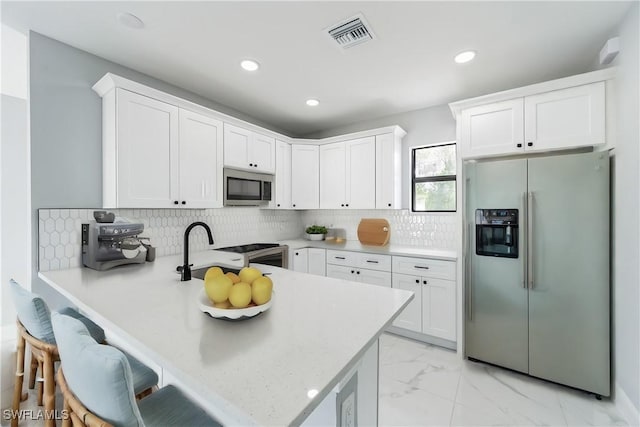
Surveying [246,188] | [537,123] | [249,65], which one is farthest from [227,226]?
[537,123]

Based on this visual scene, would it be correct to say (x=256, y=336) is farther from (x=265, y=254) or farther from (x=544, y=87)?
(x=544, y=87)

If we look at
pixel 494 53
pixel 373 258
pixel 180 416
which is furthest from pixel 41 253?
pixel 494 53

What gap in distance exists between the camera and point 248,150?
3.11 meters

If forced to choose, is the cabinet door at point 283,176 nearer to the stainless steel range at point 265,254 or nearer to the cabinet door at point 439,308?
the stainless steel range at point 265,254

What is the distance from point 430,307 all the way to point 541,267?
1.01 meters

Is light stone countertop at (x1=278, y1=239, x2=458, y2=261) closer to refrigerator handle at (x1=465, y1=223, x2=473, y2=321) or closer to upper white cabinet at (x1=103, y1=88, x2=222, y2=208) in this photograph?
refrigerator handle at (x1=465, y1=223, x2=473, y2=321)

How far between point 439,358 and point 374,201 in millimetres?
1807

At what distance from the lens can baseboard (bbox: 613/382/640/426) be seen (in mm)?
1609

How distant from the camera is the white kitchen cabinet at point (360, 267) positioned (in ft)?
9.55

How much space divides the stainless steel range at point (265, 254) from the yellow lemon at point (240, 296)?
151cm

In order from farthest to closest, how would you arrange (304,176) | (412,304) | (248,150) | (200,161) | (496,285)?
(304,176)
(248,150)
(412,304)
(200,161)
(496,285)

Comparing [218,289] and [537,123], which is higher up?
[537,123]

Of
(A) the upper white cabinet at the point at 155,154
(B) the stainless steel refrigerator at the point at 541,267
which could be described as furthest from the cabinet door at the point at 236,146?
(B) the stainless steel refrigerator at the point at 541,267

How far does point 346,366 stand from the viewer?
2.30 ft
